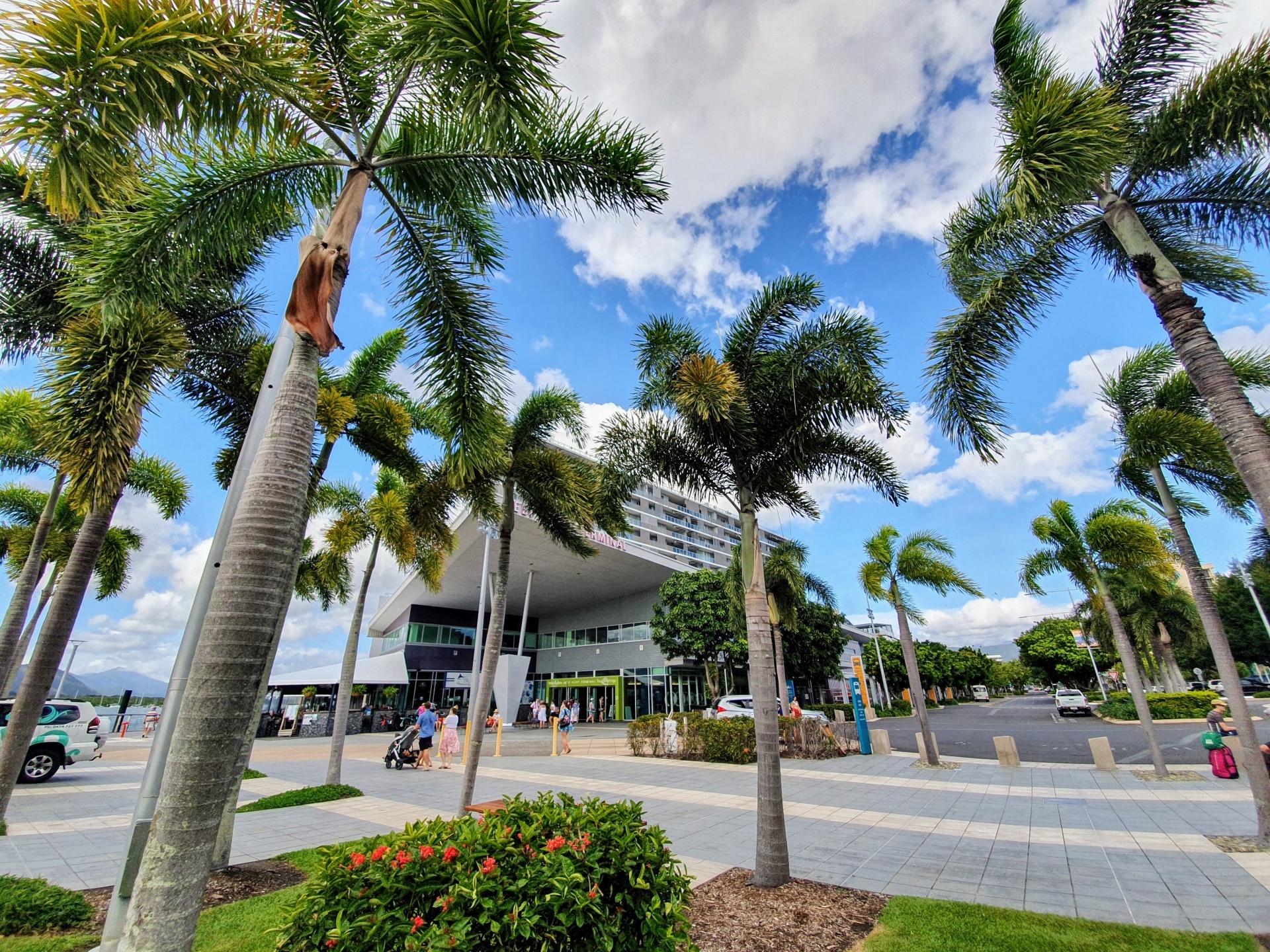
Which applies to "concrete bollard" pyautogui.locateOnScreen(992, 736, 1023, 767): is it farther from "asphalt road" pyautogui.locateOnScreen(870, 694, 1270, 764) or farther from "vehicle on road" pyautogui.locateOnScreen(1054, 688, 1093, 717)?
"vehicle on road" pyautogui.locateOnScreen(1054, 688, 1093, 717)

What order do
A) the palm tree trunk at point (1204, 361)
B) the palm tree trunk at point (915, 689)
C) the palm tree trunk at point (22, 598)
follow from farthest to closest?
the palm tree trunk at point (915, 689) < the palm tree trunk at point (22, 598) < the palm tree trunk at point (1204, 361)

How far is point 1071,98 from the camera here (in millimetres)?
4406

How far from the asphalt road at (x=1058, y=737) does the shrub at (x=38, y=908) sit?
1652 cm

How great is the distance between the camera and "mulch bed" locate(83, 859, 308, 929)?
17.6 ft

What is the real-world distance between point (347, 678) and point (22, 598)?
5798mm

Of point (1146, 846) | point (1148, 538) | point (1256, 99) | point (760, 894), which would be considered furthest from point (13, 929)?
point (1148, 538)

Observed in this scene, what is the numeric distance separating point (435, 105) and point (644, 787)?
13.0m

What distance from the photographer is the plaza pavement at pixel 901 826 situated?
212 inches

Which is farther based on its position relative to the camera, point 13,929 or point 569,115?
point 569,115

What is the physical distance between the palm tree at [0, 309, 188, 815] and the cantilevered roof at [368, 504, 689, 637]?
76.9 ft

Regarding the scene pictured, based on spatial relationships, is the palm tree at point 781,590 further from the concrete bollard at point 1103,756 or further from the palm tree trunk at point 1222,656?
the palm tree trunk at point 1222,656

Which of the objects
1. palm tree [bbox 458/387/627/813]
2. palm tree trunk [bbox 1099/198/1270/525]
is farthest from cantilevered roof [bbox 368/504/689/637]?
palm tree trunk [bbox 1099/198/1270/525]

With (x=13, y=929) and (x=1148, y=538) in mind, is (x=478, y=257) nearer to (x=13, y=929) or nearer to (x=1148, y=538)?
(x=13, y=929)

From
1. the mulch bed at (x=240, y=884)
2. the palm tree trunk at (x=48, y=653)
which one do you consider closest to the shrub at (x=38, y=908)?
the mulch bed at (x=240, y=884)
